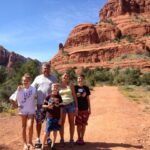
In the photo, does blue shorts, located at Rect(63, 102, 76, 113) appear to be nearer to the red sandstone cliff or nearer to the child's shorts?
the child's shorts

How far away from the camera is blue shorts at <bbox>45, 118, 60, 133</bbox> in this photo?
8602mm

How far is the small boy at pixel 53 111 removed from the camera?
8617 mm

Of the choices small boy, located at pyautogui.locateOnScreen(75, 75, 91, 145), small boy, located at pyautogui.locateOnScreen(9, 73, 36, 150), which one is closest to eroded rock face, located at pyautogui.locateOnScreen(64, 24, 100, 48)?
small boy, located at pyautogui.locateOnScreen(75, 75, 91, 145)

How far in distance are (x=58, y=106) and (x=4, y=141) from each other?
261 centimetres

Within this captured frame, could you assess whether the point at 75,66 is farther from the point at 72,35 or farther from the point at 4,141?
the point at 4,141

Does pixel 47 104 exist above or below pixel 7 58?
below

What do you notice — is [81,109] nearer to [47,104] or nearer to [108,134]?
[47,104]

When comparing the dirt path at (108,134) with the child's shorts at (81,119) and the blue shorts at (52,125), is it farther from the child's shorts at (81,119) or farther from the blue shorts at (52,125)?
the blue shorts at (52,125)

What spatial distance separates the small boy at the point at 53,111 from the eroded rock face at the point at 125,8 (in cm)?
13216

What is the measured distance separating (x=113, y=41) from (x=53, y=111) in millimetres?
110156

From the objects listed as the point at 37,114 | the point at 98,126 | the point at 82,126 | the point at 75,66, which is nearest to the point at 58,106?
Result: the point at 37,114

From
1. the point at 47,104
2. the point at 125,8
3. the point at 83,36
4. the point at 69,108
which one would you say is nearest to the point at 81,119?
the point at 69,108

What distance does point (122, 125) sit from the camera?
12.9m

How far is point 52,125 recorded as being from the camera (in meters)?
8.63
